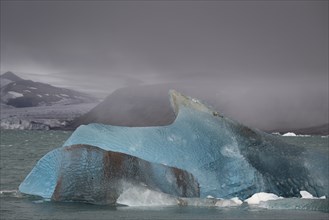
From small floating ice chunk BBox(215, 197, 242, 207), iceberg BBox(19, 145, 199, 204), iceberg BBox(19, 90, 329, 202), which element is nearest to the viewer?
iceberg BBox(19, 145, 199, 204)

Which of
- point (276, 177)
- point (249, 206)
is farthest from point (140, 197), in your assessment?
point (276, 177)

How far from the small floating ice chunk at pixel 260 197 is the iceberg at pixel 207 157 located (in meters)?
0.53

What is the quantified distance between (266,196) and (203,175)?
256cm

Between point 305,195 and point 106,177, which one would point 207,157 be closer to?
point 305,195

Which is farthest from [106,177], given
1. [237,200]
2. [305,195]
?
[305,195]

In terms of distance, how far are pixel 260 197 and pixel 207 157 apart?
2.67m

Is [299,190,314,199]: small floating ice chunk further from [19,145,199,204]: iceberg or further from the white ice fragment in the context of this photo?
[19,145,199,204]: iceberg

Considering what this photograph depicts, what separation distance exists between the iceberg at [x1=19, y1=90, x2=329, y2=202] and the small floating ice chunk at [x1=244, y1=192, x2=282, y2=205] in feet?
1.73

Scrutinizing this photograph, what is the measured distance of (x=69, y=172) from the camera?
20.3m

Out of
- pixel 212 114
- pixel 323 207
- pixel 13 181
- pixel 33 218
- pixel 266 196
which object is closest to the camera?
pixel 33 218

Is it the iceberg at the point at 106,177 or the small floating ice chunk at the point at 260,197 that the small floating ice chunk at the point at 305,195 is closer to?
the small floating ice chunk at the point at 260,197

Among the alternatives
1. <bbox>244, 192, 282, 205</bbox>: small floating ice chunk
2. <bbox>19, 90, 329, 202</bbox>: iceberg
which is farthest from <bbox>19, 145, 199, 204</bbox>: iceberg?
<bbox>244, 192, 282, 205</bbox>: small floating ice chunk

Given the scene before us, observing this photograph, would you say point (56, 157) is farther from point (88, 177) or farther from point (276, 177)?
point (276, 177)

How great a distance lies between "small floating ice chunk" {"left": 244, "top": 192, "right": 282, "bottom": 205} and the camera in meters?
20.9
